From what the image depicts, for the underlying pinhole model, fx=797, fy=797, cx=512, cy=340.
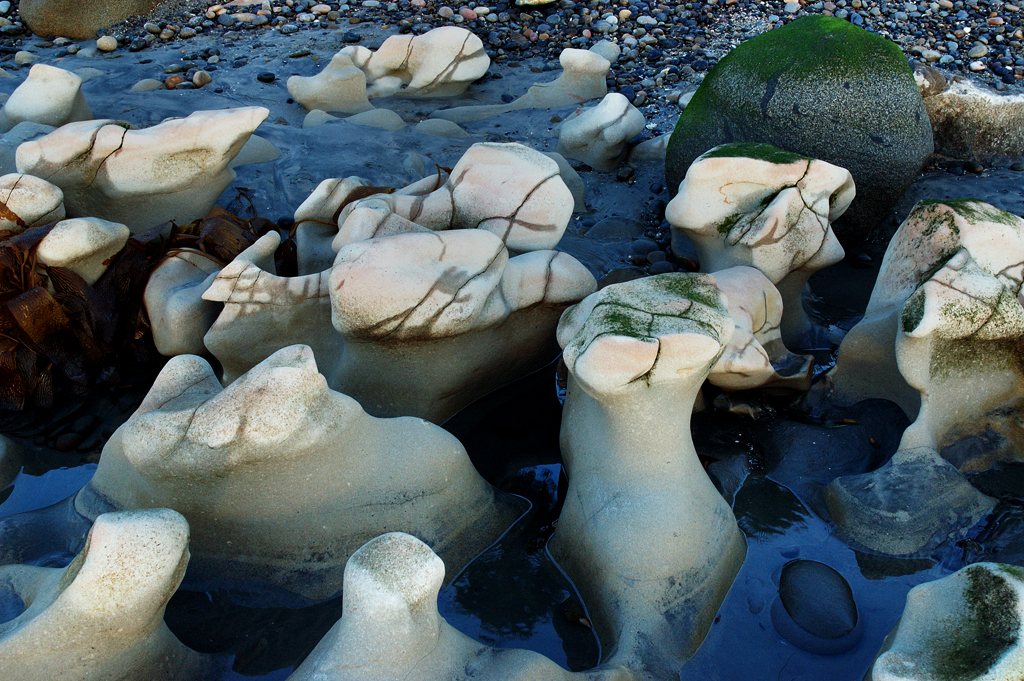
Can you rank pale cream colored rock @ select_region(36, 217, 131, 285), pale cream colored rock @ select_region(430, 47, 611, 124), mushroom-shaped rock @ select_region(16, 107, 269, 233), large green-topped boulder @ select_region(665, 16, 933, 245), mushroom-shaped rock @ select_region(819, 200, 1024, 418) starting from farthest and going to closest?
pale cream colored rock @ select_region(430, 47, 611, 124) → large green-topped boulder @ select_region(665, 16, 933, 245) → mushroom-shaped rock @ select_region(16, 107, 269, 233) → pale cream colored rock @ select_region(36, 217, 131, 285) → mushroom-shaped rock @ select_region(819, 200, 1024, 418)

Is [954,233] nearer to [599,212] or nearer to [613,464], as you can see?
[613,464]

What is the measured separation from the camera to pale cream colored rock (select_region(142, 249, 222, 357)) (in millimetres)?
3148

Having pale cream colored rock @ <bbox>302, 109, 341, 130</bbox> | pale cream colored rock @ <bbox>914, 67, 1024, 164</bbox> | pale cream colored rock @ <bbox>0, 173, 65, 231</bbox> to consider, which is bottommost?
pale cream colored rock @ <bbox>914, 67, 1024, 164</bbox>

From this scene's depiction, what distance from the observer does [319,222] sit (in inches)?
141

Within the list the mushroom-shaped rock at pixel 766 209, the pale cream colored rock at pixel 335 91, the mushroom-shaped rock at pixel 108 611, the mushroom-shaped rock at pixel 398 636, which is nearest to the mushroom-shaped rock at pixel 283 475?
the mushroom-shaped rock at pixel 108 611

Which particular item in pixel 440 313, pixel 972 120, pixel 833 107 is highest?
pixel 833 107

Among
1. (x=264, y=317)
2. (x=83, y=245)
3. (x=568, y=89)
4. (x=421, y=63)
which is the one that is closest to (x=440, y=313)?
(x=264, y=317)

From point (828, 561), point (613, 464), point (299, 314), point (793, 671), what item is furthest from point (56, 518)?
point (828, 561)

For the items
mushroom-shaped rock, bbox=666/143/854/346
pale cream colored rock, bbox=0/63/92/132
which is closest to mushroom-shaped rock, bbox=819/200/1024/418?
mushroom-shaped rock, bbox=666/143/854/346

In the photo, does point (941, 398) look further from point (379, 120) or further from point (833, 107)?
point (379, 120)

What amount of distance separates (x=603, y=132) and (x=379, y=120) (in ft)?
4.80

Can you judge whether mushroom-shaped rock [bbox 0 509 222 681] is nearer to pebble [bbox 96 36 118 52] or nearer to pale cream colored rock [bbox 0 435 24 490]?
pale cream colored rock [bbox 0 435 24 490]

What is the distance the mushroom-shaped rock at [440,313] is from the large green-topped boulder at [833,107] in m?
1.41

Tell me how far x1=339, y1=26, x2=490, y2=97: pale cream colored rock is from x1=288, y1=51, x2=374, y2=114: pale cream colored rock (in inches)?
9.3
